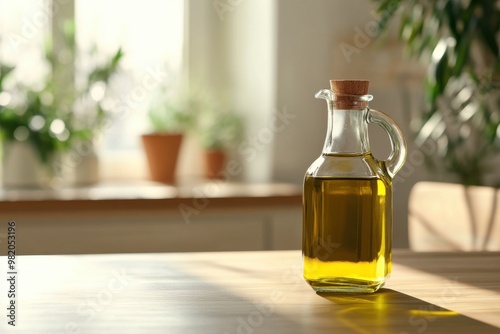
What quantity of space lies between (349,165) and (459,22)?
1375mm

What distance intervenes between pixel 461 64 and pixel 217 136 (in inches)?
44.5

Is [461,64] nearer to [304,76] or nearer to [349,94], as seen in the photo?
[304,76]

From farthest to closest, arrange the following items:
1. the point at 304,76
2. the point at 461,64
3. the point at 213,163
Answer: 1. the point at 213,163
2. the point at 304,76
3. the point at 461,64

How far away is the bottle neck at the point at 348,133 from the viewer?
3.10ft

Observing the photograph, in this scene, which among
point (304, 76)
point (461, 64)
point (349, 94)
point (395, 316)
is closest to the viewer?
point (395, 316)

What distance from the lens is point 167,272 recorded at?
1.09 meters

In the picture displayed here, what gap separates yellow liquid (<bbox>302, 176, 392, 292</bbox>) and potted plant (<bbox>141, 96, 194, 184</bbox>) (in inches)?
78.3

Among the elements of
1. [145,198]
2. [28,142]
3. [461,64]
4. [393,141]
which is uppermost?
[461,64]

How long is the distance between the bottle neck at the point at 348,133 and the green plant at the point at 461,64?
1189 mm

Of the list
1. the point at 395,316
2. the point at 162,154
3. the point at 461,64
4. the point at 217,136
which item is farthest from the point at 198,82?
the point at 395,316

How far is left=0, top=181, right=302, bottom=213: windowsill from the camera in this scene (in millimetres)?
2307

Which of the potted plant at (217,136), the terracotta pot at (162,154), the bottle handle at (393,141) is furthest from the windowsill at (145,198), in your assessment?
the bottle handle at (393,141)

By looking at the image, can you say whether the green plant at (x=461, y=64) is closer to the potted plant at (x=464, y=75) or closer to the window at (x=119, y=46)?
the potted plant at (x=464, y=75)

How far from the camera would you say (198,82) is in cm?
312
